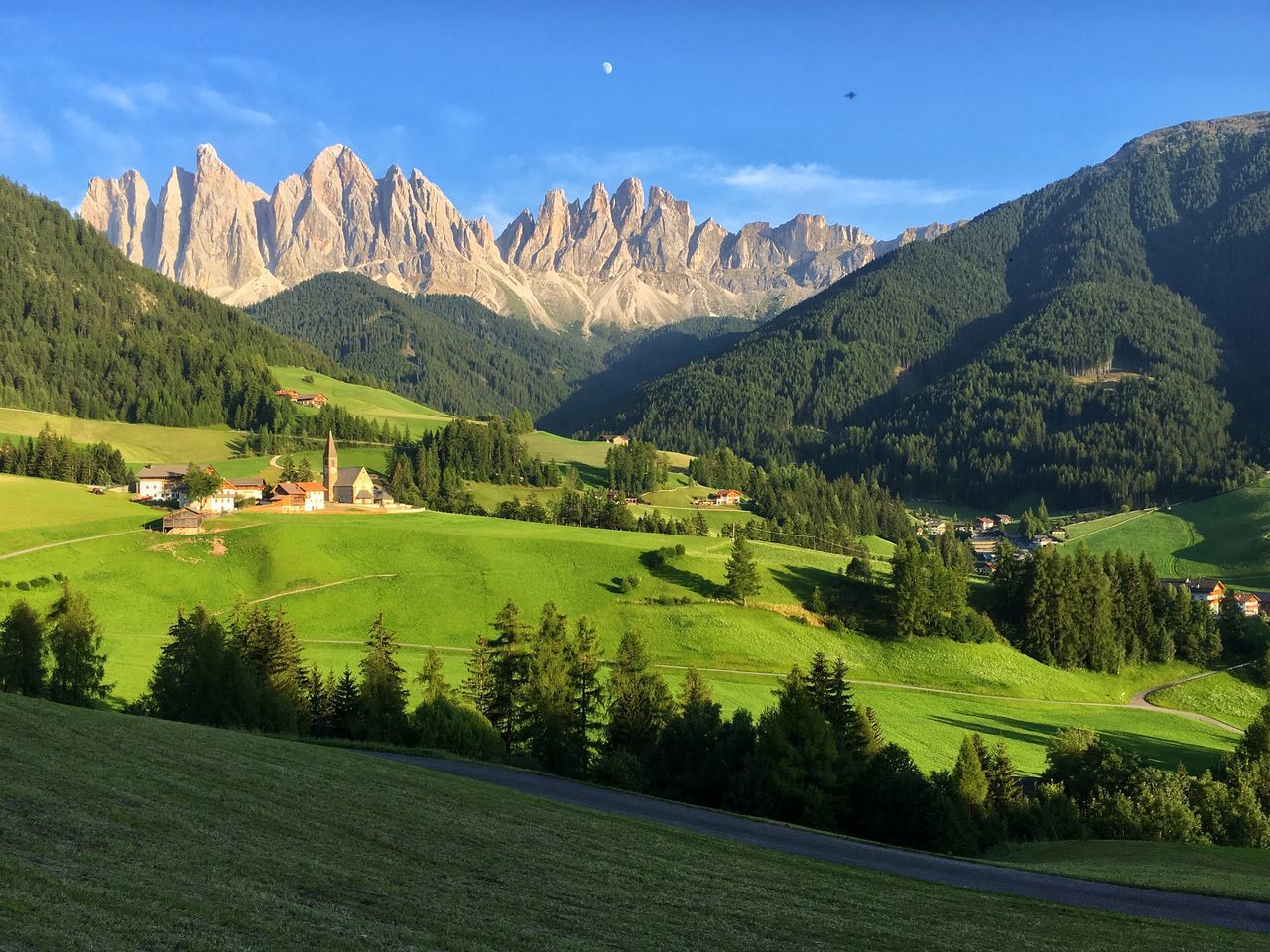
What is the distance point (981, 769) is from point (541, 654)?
2807 cm

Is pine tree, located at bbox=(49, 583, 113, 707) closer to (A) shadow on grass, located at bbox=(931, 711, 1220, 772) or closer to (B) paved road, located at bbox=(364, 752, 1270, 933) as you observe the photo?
(B) paved road, located at bbox=(364, 752, 1270, 933)

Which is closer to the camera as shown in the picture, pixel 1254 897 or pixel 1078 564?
pixel 1254 897

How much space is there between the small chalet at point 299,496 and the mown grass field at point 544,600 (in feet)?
49.4

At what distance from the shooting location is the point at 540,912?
17.3 metres

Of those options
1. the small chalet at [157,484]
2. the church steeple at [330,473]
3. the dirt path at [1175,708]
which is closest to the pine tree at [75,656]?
the small chalet at [157,484]

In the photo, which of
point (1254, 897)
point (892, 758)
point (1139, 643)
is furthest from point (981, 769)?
point (1139, 643)

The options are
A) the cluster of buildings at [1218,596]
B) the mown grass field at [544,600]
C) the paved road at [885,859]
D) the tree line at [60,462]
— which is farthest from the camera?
the tree line at [60,462]

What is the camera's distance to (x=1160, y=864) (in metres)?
34.6

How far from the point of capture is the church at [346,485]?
14511 centimetres

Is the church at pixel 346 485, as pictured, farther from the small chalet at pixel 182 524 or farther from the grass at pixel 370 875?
the grass at pixel 370 875

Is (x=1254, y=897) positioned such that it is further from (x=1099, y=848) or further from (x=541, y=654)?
(x=541, y=654)

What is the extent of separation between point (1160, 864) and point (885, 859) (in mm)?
12120

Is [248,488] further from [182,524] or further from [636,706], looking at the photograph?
[636,706]

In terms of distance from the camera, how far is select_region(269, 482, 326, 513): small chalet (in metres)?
134
